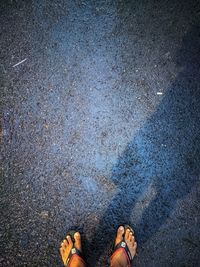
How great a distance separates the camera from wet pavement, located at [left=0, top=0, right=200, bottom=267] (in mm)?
3162

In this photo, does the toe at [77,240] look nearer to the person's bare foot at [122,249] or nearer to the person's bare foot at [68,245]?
the person's bare foot at [68,245]

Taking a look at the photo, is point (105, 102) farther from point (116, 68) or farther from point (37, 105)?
point (37, 105)

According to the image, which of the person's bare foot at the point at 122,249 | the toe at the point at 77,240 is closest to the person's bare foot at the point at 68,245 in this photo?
the toe at the point at 77,240

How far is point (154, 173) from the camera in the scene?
3180mm

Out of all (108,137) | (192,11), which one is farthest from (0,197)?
(192,11)

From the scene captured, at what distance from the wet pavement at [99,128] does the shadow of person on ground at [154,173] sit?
0.04ft


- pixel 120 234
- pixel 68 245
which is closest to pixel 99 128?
pixel 120 234

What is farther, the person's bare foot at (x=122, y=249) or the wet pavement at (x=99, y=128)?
the wet pavement at (x=99, y=128)

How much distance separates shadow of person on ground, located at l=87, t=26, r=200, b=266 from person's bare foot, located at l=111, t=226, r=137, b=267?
0.09 meters

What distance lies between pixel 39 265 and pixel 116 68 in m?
2.81

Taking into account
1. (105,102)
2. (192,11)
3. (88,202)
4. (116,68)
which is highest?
(192,11)

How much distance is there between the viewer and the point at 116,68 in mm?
3232

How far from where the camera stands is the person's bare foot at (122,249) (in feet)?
9.93

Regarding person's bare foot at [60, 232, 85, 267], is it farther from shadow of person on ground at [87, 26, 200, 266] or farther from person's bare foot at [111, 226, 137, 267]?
person's bare foot at [111, 226, 137, 267]
